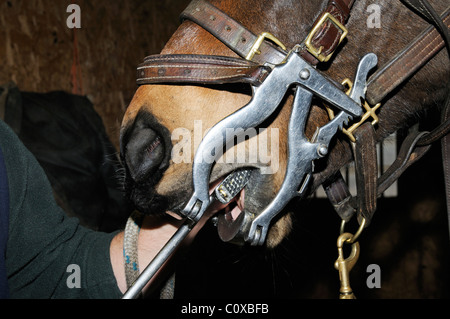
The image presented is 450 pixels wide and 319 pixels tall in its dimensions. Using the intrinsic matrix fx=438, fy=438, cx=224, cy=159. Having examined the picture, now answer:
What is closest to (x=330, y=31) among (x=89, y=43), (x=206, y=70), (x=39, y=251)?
(x=206, y=70)

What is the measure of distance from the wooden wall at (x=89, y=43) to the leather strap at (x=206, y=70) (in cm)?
143

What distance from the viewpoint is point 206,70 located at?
2.67ft

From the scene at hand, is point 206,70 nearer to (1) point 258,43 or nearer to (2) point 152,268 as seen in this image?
(1) point 258,43

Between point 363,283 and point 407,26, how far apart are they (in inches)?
78.1

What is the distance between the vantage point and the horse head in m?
0.85

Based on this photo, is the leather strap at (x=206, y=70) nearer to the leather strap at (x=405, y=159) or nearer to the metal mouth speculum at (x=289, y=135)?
the metal mouth speculum at (x=289, y=135)

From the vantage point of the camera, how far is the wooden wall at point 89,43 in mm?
2197

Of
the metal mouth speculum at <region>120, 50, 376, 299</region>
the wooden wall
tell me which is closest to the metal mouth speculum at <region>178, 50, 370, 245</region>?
the metal mouth speculum at <region>120, 50, 376, 299</region>

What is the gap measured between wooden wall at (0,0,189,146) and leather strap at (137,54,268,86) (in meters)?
1.43

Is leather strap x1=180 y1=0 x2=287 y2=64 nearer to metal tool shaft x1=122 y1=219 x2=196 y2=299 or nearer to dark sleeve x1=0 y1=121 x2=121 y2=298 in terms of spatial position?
metal tool shaft x1=122 y1=219 x2=196 y2=299

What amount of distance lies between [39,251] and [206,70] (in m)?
0.72

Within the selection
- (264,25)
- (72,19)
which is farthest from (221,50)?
(72,19)

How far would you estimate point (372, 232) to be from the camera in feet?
8.53
